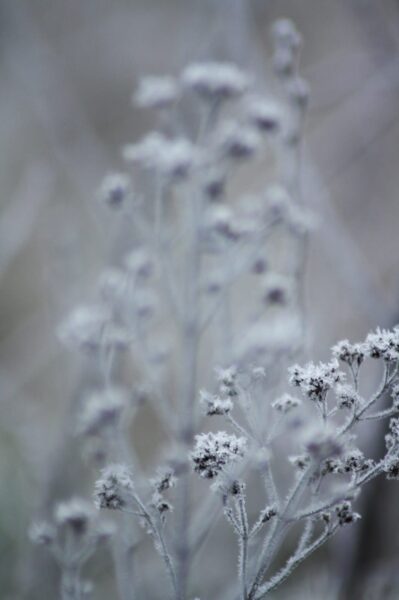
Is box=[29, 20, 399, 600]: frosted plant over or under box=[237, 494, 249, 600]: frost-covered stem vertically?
over

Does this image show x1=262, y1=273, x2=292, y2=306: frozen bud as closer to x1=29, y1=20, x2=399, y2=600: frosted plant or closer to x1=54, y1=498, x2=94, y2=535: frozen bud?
x1=29, y1=20, x2=399, y2=600: frosted plant

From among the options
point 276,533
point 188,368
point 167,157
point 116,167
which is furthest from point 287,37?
point 116,167

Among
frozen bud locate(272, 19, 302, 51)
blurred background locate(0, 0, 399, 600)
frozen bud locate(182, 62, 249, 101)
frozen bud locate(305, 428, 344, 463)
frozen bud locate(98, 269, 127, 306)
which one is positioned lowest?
frozen bud locate(305, 428, 344, 463)

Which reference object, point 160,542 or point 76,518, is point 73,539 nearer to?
point 76,518

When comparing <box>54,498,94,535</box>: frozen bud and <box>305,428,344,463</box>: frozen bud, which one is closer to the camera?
<box>305,428,344,463</box>: frozen bud

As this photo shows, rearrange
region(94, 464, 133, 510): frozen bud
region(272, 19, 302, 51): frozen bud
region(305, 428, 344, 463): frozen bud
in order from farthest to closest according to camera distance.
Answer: region(272, 19, 302, 51): frozen bud, region(94, 464, 133, 510): frozen bud, region(305, 428, 344, 463): frozen bud

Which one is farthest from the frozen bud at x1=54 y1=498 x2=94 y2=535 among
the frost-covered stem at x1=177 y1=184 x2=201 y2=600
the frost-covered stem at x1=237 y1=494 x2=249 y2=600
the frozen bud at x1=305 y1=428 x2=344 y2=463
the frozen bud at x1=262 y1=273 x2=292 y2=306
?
the frozen bud at x1=262 y1=273 x2=292 y2=306
